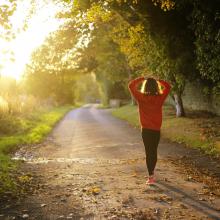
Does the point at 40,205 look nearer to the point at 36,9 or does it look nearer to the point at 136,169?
the point at 136,169

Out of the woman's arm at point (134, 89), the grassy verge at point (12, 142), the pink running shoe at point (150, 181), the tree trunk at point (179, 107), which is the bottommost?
the grassy verge at point (12, 142)

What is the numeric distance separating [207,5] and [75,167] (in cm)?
895

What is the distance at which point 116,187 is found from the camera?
8.88 metres

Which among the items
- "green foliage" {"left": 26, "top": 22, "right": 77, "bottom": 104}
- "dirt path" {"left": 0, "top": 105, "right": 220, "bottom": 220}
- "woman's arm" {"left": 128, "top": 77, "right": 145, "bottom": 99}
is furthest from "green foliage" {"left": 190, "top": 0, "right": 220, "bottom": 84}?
"green foliage" {"left": 26, "top": 22, "right": 77, "bottom": 104}

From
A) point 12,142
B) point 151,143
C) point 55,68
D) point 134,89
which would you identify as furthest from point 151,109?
point 55,68

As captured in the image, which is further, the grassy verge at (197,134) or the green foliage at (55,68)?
the green foliage at (55,68)

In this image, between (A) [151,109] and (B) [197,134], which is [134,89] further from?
(B) [197,134]

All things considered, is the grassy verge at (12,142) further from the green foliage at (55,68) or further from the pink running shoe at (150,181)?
the green foliage at (55,68)

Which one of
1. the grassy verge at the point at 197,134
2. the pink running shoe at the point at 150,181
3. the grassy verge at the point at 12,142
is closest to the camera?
the pink running shoe at the point at 150,181

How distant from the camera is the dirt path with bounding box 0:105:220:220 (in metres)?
7.13

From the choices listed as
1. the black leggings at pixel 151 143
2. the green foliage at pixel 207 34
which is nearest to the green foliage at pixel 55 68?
the green foliage at pixel 207 34

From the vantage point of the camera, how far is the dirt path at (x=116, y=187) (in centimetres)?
713

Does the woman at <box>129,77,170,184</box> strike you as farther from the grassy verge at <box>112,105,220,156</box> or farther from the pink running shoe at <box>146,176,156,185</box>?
the grassy verge at <box>112,105,220,156</box>

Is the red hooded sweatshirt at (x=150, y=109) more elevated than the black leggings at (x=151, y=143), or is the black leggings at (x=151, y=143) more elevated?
the red hooded sweatshirt at (x=150, y=109)
